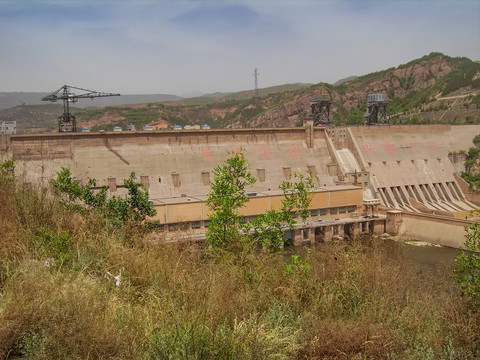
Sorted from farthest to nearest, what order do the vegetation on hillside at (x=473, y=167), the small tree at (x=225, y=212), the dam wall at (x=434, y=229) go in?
the vegetation on hillside at (x=473, y=167)
the dam wall at (x=434, y=229)
the small tree at (x=225, y=212)

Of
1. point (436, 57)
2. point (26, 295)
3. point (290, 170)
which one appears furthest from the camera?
point (436, 57)

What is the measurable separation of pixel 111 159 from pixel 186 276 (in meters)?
26.1

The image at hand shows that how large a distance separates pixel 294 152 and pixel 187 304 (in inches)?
1257

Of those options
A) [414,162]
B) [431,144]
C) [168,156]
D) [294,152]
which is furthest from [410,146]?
[168,156]

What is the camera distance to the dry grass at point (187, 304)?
4133 mm

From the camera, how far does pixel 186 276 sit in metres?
5.63

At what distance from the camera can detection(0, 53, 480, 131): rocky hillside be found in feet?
240

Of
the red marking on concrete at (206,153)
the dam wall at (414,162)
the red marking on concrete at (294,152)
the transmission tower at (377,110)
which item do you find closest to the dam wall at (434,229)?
the dam wall at (414,162)

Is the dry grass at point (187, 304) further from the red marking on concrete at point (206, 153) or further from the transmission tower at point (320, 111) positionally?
the transmission tower at point (320, 111)

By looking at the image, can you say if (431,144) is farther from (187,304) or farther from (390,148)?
(187,304)

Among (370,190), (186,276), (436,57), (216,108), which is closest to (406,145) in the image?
(370,190)

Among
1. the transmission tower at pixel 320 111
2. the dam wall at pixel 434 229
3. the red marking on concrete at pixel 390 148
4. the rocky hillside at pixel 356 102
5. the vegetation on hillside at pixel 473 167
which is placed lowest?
the dam wall at pixel 434 229

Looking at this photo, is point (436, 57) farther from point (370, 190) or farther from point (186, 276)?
point (186, 276)

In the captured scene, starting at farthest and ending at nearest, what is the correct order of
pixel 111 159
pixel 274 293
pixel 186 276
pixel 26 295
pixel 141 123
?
1. pixel 141 123
2. pixel 111 159
3. pixel 274 293
4. pixel 186 276
5. pixel 26 295
